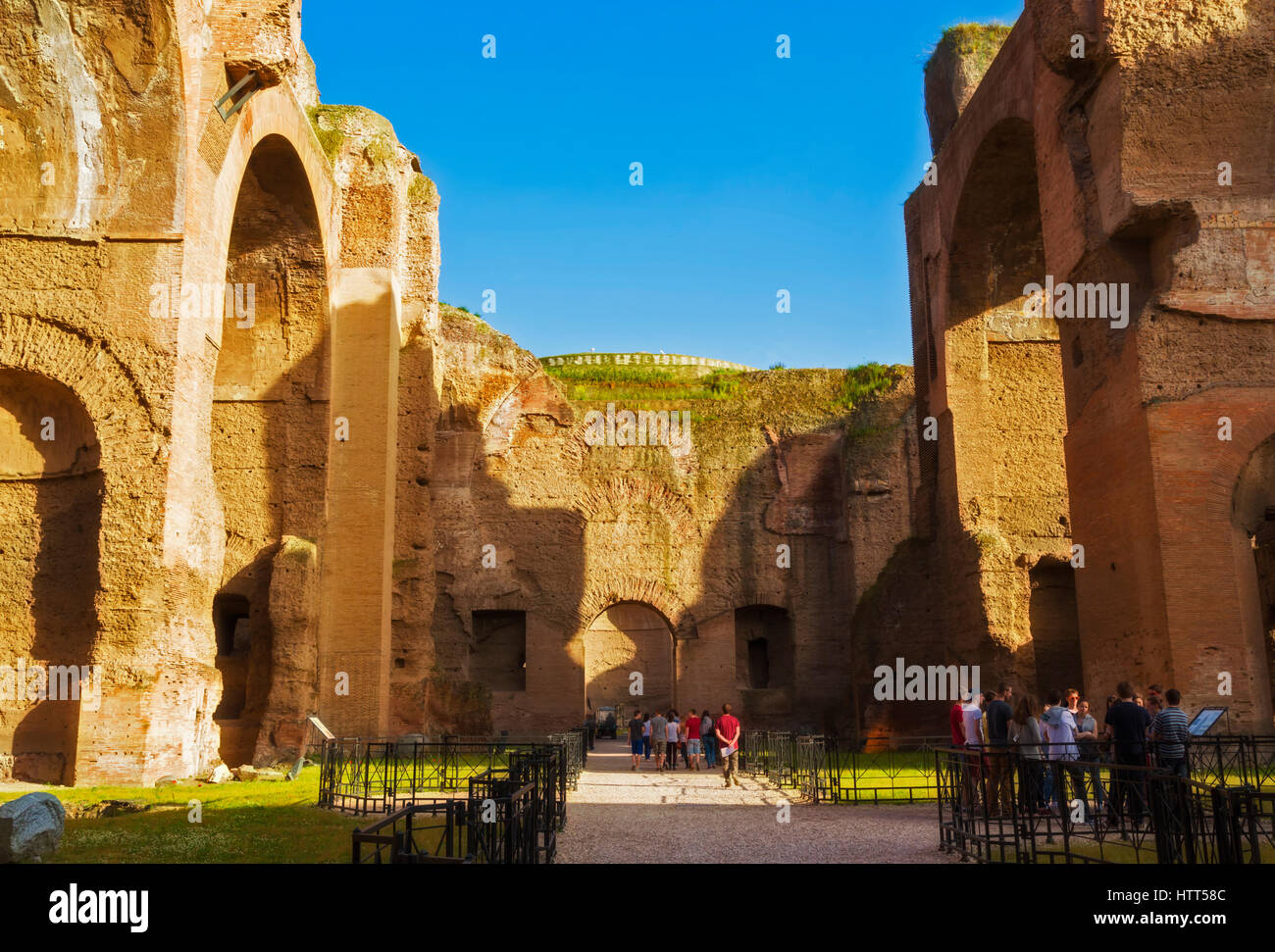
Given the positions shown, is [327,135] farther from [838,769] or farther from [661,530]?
[838,769]

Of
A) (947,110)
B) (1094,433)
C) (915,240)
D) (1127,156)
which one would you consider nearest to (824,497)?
(915,240)

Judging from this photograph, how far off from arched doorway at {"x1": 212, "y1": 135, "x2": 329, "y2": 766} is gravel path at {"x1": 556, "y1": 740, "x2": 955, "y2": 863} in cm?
537

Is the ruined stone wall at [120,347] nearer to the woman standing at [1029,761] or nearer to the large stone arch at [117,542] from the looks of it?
the large stone arch at [117,542]

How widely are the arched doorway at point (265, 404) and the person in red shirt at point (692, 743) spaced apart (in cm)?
539

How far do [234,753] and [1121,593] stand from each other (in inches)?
390

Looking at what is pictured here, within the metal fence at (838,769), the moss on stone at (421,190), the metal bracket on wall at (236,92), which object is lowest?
the metal fence at (838,769)

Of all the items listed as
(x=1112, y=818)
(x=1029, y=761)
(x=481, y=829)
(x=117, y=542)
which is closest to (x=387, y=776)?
(x=117, y=542)

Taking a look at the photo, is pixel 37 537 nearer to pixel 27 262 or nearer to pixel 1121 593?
pixel 27 262

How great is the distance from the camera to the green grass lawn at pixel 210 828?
→ 18.9 feet

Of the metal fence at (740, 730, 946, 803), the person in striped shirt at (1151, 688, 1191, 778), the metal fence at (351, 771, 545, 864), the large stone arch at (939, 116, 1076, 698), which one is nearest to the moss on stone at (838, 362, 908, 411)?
the large stone arch at (939, 116, 1076, 698)

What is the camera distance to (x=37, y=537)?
1033cm

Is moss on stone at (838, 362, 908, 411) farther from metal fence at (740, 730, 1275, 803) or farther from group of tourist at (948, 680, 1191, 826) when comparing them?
group of tourist at (948, 680, 1191, 826)

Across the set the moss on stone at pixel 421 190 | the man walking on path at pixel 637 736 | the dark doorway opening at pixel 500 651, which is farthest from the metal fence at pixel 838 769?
the moss on stone at pixel 421 190

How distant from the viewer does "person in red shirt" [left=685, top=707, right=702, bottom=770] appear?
49.5 ft
